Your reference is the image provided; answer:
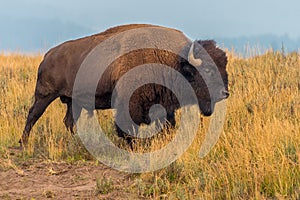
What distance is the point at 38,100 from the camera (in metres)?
7.99

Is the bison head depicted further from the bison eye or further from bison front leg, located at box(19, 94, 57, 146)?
bison front leg, located at box(19, 94, 57, 146)

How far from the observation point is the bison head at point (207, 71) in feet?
21.9

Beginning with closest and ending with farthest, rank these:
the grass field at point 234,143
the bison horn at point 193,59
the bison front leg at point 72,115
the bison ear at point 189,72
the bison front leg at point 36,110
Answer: the grass field at point 234,143 < the bison horn at point 193,59 < the bison ear at point 189,72 < the bison front leg at point 36,110 < the bison front leg at point 72,115

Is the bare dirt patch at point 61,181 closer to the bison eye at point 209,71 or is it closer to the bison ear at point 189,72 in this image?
the bison ear at point 189,72

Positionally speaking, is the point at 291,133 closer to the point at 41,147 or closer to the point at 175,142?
the point at 175,142

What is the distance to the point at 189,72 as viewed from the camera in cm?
688

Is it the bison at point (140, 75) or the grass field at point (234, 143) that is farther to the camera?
the bison at point (140, 75)

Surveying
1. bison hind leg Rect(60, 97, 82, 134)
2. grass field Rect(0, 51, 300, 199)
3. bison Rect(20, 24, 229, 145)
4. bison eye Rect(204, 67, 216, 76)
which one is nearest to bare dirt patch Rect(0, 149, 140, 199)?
grass field Rect(0, 51, 300, 199)

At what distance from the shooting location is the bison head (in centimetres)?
668

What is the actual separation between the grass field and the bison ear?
783 mm

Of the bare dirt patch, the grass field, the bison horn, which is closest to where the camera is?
the grass field

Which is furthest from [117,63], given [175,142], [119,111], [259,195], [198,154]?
[259,195]

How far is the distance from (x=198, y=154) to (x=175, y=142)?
605 mm

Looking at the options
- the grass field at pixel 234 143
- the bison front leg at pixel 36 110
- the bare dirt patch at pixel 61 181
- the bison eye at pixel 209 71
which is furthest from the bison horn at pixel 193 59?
the bison front leg at pixel 36 110
